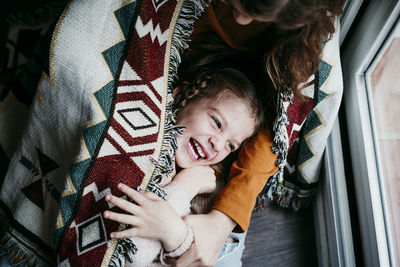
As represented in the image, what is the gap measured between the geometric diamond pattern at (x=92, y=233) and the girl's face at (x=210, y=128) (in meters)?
0.29

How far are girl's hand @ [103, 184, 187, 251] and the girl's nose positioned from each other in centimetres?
22

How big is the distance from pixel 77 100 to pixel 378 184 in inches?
33.6

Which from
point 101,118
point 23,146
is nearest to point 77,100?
point 101,118

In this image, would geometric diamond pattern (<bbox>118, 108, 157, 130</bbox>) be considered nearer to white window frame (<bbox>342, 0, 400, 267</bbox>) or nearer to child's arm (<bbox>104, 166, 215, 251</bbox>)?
child's arm (<bbox>104, 166, 215, 251</bbox>)

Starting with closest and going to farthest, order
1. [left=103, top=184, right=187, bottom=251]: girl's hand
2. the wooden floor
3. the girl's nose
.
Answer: [left=103, top=184, right=187, bottom=251]: girl's hand, the girl's nose, the wooden floor

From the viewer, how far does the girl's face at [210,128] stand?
3.05 ft

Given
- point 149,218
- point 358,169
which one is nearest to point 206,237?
point 149,218

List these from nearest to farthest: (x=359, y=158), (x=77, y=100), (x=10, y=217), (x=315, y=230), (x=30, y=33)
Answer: (x=77, y=100), (x=10, y=217), (x=30, y=33), (x=359, y=158), (x=315, y=230)

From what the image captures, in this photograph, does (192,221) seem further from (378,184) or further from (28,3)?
(28,3)

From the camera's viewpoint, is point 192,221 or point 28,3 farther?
point 28,3

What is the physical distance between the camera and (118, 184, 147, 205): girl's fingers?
73cm

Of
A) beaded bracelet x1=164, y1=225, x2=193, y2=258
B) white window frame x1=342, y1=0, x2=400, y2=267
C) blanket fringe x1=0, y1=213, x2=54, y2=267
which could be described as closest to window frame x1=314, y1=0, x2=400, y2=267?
white window frame x1=342, y1=0, x2=400, y2=267

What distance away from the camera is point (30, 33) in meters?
0.94

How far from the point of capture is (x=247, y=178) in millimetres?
964
